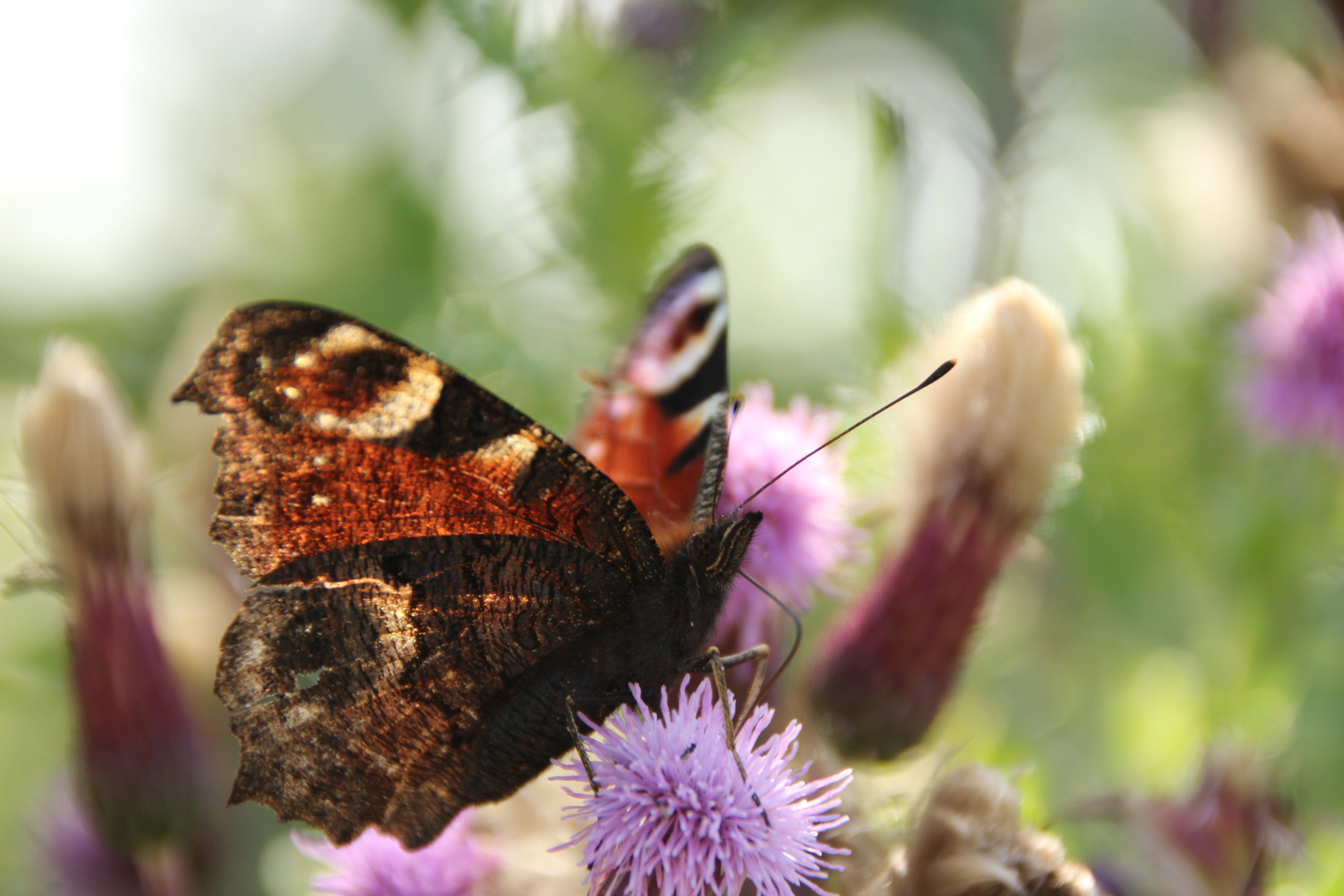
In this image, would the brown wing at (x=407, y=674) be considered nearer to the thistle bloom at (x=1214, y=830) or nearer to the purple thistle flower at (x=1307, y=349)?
the thistle bloom at (x=1214, y=830)

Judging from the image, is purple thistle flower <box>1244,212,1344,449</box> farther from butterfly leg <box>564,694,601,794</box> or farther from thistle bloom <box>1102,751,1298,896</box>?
butterfly leg <box>564,694,601,794</box>

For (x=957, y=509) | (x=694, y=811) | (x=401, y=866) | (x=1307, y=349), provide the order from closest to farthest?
(x=694, y=811), (x=401, y=866), (x=957, y=509), (x=1307, y=349)

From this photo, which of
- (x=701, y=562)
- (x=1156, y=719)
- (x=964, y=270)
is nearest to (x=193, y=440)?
(x=701, y=562)

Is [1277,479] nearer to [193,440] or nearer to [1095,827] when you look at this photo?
[1095,827]

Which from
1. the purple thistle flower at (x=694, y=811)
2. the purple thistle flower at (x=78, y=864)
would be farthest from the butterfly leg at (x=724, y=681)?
the purple thistle flower at (x=78, y=864)

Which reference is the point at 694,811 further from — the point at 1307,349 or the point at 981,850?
the point at 1307,349

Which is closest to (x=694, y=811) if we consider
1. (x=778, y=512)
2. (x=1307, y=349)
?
(x=778, y=512)
